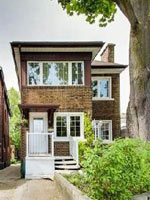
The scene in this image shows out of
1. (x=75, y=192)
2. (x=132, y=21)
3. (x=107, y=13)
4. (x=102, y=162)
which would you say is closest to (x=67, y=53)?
(x=107, y=13)

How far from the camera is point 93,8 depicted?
13.2 m

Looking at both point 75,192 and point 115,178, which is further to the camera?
point 75,192

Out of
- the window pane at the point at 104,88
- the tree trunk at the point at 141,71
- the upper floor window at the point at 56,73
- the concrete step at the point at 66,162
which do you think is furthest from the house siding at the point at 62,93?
the tree trunk at the point at 141,71

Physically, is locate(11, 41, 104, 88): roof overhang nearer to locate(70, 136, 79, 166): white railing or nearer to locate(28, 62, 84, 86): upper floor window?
locate(28, 62, 84, 86): upper floor window

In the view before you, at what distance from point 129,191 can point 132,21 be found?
5378mm

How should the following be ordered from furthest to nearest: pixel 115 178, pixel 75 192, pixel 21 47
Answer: pixel 21 47 → pixel 75 192 → pixel 115 178

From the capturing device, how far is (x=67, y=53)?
2078cm

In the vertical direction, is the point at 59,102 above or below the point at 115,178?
above

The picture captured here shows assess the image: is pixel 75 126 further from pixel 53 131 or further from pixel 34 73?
pixel 34 73

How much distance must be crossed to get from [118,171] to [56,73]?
13.9 metres

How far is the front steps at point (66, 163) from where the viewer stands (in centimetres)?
1808

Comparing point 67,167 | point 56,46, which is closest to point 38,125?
point 67,167

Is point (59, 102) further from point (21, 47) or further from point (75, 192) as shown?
point (75, 192)

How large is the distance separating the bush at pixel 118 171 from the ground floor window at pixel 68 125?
41.9 ft
